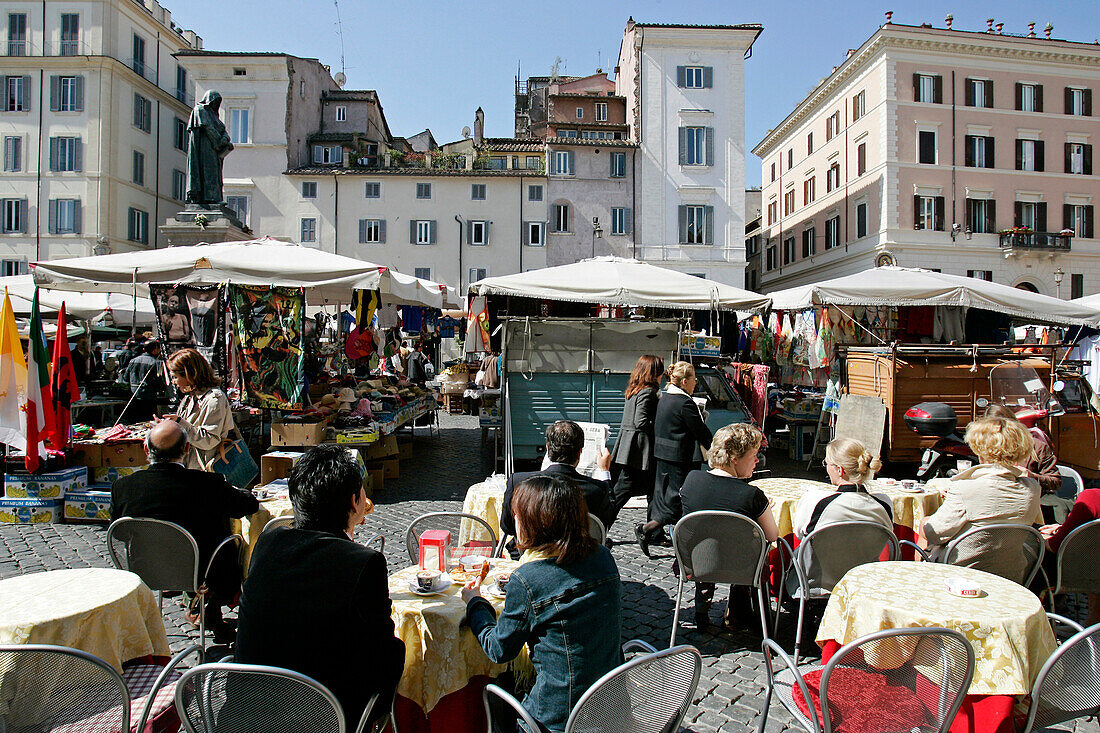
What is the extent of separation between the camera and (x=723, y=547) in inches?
148

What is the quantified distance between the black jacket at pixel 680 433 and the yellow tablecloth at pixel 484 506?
55.6 inches

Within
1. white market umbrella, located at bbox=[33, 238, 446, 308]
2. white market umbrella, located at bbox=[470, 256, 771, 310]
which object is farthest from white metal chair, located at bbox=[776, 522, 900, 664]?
white market umbrella, located at bbox=[33, 238, 446, 308]

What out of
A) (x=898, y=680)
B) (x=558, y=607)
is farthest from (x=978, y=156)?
(x=558, y=607)

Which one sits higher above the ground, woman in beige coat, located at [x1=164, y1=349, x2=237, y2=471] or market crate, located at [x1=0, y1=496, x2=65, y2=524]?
woman in beige coat, located at [x1=164, y1=349, x2=237, y2=471]

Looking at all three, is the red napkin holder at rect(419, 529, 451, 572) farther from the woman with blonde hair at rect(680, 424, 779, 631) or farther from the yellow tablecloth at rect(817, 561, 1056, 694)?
the yellow tablecloth at rect(817, 561, 1056, 694)

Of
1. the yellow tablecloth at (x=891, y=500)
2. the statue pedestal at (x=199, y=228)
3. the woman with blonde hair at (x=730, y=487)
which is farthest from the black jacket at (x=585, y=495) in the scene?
the statue pedestal at (x=199, y=228)

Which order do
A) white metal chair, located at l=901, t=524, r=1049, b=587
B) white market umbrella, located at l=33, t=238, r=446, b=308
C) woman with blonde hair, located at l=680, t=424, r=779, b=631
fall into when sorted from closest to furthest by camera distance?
white metal chair, located at l=901, t=524, r=1049, b=587
woman with blonde hair, located at l=680, t=424, r=779, b=631
white market umbrella, located at l=33, t=238, r=446, b=308

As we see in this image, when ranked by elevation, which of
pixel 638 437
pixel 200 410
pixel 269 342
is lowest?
pixel 638 437

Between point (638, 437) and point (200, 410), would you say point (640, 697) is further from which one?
point (200, 410)

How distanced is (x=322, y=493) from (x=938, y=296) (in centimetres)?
922

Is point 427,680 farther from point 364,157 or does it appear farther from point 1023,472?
point 364,157

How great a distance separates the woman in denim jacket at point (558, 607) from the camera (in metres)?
2.23

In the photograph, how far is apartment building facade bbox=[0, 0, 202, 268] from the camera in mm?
29797

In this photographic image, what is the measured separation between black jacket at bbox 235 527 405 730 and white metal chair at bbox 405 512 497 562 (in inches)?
54.4
